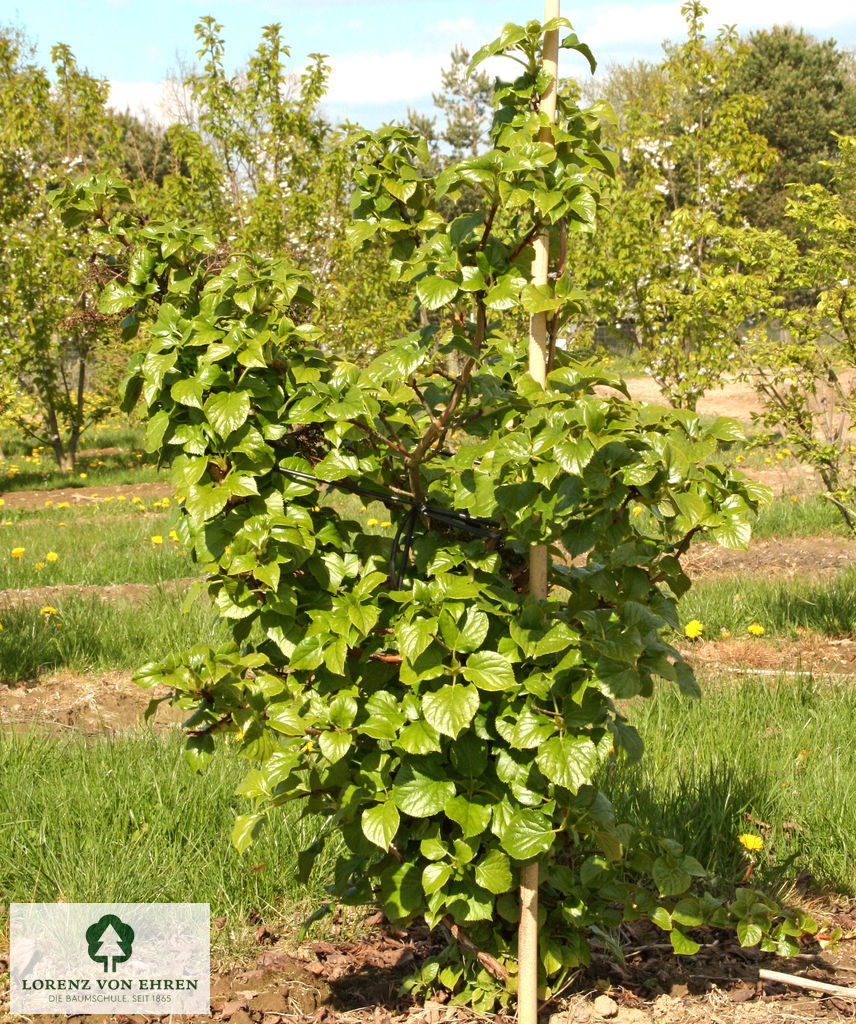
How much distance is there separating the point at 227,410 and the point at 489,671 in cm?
61

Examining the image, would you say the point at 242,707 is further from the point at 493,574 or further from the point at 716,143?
the point at 716,143

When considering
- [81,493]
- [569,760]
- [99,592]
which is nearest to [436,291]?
[569,760]

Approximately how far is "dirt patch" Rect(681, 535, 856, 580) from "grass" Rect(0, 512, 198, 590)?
3077 millimetres

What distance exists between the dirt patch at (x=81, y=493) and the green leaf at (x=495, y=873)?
7.78m

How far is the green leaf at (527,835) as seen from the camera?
163 cm

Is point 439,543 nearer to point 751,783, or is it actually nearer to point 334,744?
point 334,744

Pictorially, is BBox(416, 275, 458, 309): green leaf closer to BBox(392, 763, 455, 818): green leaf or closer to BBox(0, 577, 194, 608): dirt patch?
BBox(392, 763, 455, 818): green leaf

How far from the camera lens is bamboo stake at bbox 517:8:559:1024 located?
1.66 metres

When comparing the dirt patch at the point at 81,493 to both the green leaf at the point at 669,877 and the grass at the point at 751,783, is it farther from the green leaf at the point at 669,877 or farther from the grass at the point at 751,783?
the green leaf at the point at 669,877

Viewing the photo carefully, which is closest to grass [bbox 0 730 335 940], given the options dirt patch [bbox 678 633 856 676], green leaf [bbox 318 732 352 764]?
green leaf [bbox 318 732 352 764]

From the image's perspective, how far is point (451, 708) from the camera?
5.04 ft

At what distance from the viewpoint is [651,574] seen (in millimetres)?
1672

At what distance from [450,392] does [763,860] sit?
4.64 feet

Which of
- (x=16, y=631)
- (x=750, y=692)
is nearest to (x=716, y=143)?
(x=750, y=692)
